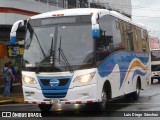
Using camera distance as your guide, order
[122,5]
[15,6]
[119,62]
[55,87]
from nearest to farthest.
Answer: [55,87], [119,62], [15,6], [122,5]

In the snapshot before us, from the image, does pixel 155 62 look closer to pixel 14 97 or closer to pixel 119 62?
pixel 14 97

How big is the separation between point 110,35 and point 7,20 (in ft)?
37.5

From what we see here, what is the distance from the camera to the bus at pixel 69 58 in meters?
12.6

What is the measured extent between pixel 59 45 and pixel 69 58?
572 millimetres

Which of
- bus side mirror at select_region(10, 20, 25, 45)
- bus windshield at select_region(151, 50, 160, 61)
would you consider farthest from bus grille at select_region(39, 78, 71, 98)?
bus windshield at select_region(151, 50, 160, 61)

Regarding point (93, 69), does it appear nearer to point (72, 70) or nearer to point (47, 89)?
point (72, 70)

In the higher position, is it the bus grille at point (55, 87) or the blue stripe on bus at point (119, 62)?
the blue stripe on bus at point (119, 62)

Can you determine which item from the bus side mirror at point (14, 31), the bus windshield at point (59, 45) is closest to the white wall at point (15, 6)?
the bus side mirror at point (14, 31)

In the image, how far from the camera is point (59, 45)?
511 inches

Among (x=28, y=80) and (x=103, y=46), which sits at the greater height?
(x=103, y=46)

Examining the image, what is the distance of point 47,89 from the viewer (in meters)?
12.8

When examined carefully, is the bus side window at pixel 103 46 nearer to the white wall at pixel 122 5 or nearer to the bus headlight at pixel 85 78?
the bus headlight at pixel 85 78

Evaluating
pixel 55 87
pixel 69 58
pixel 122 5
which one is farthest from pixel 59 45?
pixel 122 5

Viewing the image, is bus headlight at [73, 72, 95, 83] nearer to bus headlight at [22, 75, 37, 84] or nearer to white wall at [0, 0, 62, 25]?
bus headlight at [22, 75, 37, 84]
